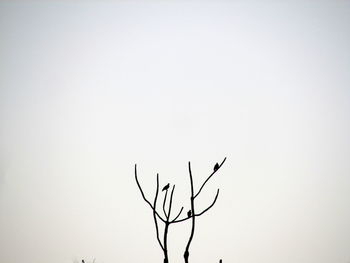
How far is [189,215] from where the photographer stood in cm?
116

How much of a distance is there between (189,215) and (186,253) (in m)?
0.17

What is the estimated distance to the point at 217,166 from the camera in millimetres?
1244

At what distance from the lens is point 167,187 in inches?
53.4

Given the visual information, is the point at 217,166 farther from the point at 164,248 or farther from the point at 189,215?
the point at 164,248

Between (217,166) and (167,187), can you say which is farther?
A: (167,187)

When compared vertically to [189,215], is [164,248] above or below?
below

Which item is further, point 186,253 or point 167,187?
point 167,187

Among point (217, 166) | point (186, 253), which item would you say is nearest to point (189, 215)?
point (186, 253)

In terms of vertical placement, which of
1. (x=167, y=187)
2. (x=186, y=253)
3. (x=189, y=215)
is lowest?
(x=186, y=253)

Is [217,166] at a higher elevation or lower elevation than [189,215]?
higher

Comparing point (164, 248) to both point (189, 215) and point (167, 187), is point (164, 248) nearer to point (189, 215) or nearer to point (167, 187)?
point (189, 215)

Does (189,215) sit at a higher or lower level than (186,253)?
higher

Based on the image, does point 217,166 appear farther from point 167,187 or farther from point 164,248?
point 164,248

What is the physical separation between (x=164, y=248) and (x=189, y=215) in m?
0.20
